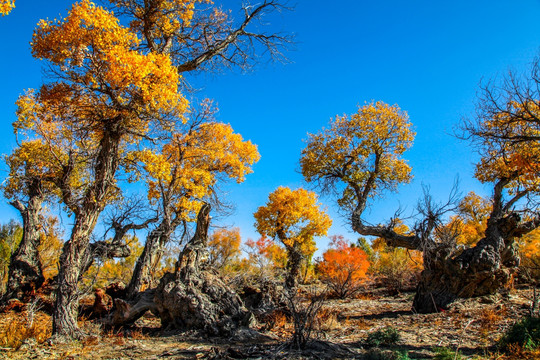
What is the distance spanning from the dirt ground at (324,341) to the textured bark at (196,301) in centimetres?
33

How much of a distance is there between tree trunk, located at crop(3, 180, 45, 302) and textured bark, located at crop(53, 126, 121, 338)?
6421 mm

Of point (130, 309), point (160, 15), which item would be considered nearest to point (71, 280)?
point (130, 309)

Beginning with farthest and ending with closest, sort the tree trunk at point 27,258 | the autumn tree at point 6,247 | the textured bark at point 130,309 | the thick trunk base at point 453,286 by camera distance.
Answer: the autumn tree at point 6,247 < the tree trunk at point 27,258 < the thick trunk base at point 453,286 < the textured bark at point 130,309

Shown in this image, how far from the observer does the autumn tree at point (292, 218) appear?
78.0 ft

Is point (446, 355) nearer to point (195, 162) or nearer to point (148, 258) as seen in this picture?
point (148, 258)

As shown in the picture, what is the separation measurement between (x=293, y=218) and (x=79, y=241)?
18251 millimetres

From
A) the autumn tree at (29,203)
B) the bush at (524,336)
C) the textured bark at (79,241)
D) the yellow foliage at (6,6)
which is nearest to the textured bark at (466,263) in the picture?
the bush at (524,336)

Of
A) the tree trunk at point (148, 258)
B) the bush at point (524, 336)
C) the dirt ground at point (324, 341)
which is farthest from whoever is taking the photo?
the tree trunk at point (148, 258)

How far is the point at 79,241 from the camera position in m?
6.60

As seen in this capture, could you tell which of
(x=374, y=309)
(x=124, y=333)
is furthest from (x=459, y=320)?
(x=124, y=333)

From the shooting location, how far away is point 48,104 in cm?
703

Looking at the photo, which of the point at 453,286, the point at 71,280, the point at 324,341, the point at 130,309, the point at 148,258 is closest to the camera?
the point at 324,341

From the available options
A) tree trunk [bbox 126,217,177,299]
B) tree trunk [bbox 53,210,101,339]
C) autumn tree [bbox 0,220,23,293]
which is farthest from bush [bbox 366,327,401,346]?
autumn tree [bbox 0,220,23,293]

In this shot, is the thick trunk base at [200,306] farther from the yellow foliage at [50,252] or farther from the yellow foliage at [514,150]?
the yellow foliage at [50,252]
